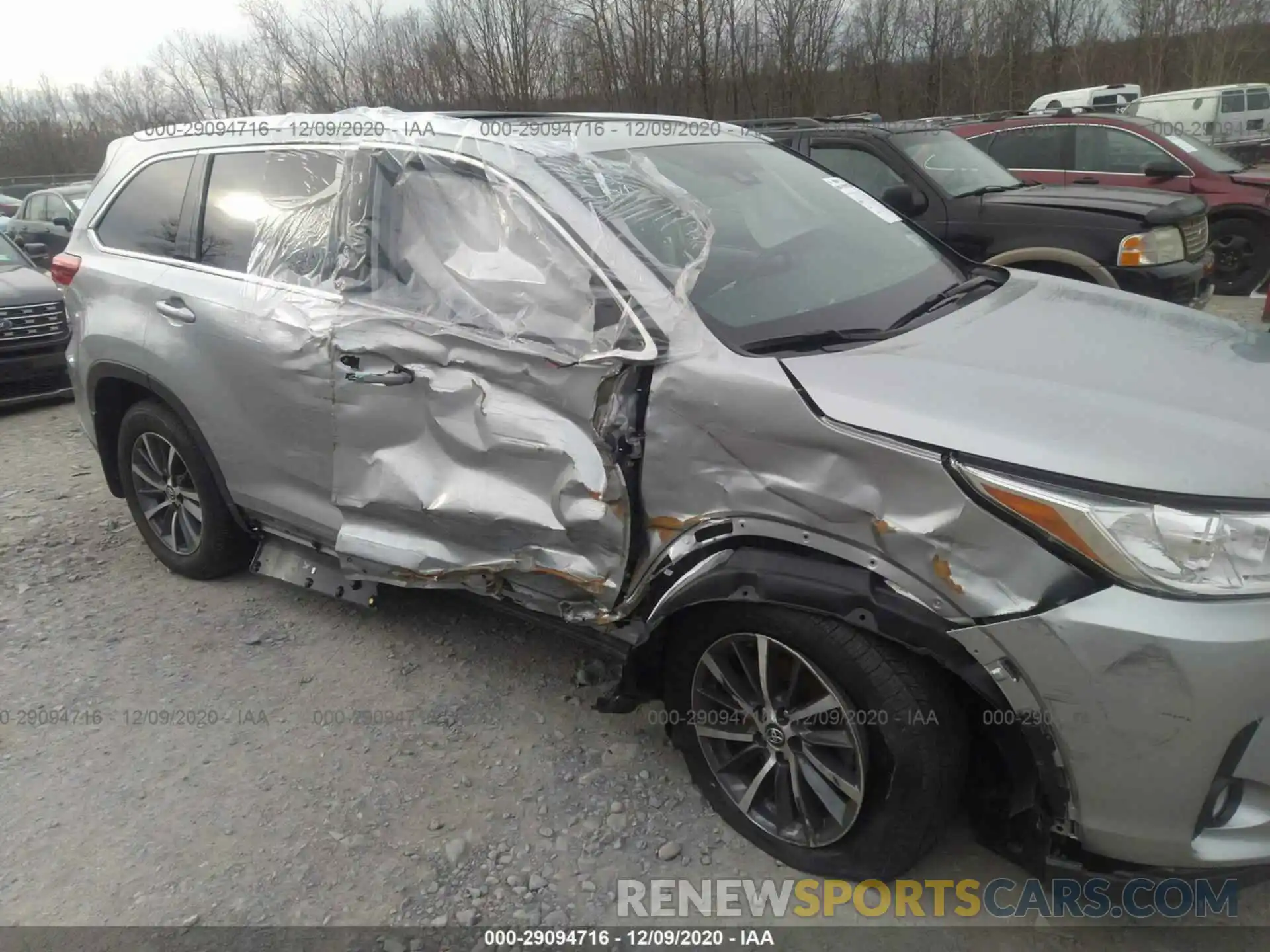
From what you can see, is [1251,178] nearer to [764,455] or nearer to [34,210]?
[764,455]

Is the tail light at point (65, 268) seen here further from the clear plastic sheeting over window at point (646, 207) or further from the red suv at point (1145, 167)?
the red suv at point (1145, 167)

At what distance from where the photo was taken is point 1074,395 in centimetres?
210

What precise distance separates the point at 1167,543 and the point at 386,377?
7.12ft

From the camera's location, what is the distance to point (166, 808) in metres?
2.80

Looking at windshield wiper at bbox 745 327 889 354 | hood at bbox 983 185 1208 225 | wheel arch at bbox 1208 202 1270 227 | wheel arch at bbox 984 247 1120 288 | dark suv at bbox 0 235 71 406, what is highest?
hood at bbox 983 185 1208 225

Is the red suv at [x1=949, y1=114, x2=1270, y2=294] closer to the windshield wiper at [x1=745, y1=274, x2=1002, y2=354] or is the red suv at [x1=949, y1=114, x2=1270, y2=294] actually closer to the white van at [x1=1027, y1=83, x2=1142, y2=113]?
the windshield wiper at [x1=745, y1=274, x2=1002, y2=354]

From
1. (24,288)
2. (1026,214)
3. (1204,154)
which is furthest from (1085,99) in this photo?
(24,288)

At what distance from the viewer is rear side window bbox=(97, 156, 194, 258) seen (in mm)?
3740

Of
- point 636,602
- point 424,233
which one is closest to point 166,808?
point 636,602

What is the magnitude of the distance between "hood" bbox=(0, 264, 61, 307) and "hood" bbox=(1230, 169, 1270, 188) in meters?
11.0

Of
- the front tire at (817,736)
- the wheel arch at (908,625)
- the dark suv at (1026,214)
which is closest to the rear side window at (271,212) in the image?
the wheel arch at (908,625)

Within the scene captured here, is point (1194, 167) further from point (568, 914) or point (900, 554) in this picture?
point (568, 914)

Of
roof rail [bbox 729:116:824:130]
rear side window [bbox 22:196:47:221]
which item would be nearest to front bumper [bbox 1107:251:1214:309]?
roof rail [bbox 729:116:824:130]

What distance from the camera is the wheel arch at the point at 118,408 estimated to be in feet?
12.0
